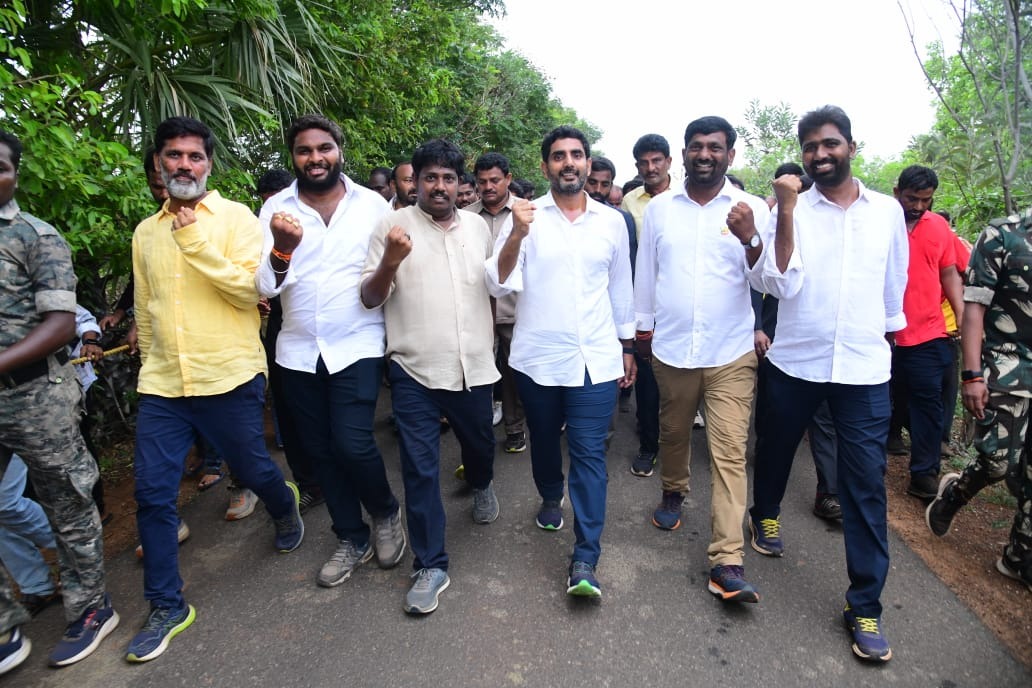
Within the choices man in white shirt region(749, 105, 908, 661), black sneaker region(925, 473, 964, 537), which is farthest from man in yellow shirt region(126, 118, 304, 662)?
black sneaker region(925, 473, 964, 537)

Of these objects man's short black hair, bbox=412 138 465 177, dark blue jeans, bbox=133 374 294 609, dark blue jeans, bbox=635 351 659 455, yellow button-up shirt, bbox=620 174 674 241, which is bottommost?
dark blue jeans, bbox=635 351 659 455

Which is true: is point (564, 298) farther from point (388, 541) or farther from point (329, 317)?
point (388, 541)

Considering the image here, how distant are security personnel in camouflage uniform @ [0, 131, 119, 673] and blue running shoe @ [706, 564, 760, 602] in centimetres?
283

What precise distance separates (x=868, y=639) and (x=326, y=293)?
286cm

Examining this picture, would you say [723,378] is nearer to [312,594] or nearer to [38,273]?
[312,594]

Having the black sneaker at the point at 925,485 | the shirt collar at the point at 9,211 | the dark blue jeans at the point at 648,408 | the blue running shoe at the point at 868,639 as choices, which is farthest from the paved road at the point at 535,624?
the shirt collar at the point at 9,211

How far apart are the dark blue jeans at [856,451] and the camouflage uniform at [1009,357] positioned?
694 millimetres

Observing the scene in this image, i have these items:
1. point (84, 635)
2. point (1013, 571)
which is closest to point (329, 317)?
point (84, 635)

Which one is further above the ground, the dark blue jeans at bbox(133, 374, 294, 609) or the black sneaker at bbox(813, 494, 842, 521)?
the dark blue jeans at bbox(133, 374, 294, 609)

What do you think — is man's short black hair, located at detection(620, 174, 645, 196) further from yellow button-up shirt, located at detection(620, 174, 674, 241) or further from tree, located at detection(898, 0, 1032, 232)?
tree, located at detection(898, 0, 1032, 232)

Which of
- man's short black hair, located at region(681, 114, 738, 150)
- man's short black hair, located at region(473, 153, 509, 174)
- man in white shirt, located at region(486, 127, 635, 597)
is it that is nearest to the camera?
man in white shirt, located at region(486, 127, 635, 597)

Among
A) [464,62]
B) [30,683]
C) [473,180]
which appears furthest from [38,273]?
[464,62]

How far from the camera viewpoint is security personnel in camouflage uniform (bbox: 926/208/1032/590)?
308 centimetres

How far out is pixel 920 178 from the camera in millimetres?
4207
